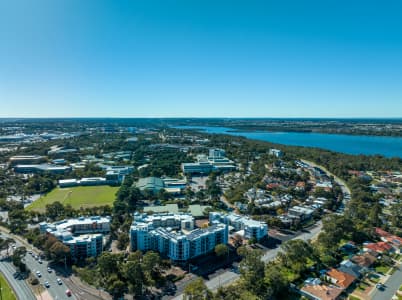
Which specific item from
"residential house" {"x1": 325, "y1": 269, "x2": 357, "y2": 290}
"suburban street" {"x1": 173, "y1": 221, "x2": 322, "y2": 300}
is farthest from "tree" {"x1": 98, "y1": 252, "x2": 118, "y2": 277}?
"residential house" {"x1": 325, "y1": 269, "x2": 357, "y2": 290}

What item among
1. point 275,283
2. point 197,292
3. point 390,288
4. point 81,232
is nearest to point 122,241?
point 81,232

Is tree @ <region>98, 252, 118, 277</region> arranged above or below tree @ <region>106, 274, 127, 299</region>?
above

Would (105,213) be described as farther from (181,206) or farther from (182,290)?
(182,290)

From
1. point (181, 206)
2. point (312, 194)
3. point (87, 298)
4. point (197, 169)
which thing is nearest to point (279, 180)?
point (312, 194)

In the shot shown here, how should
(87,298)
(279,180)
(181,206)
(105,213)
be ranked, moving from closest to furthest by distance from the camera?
1. (87,298)
2. (105,213)
3. (181,206)
4. (279,180)

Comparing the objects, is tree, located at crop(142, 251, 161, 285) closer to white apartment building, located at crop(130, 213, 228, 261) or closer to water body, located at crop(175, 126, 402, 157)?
white apartment building, located at crop(130, 213, 228, 261)

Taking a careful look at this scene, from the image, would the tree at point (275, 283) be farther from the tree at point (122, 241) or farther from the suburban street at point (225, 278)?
the tree at point (122, 241)
